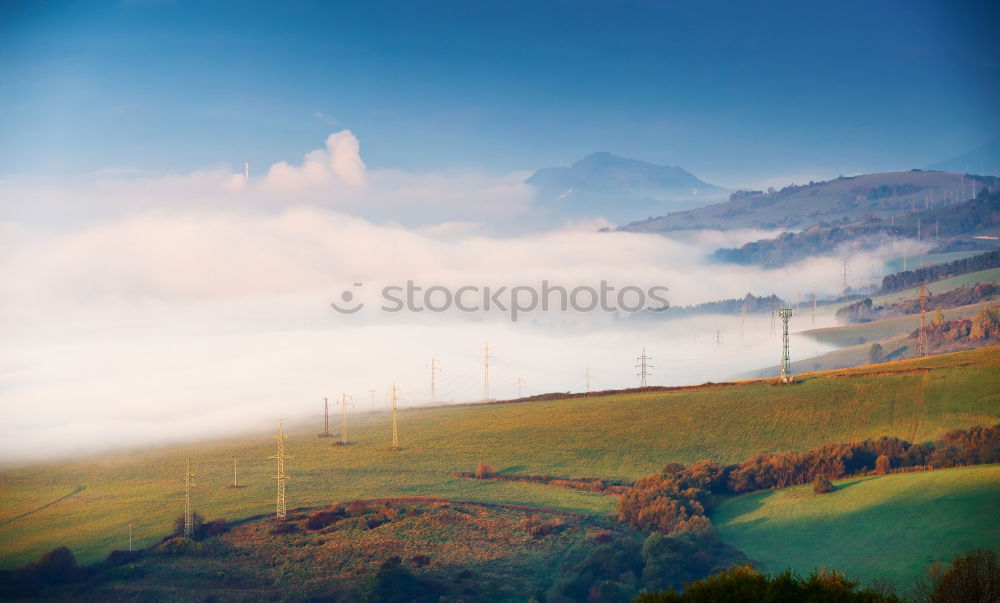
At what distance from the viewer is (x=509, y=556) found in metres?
77.0

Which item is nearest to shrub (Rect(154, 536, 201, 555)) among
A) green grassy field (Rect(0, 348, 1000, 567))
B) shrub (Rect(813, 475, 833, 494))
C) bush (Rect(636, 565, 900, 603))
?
green grassy field (Rect(0, 348, 1000, 567))

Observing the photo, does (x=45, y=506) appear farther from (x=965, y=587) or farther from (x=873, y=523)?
(x=965, y=587)

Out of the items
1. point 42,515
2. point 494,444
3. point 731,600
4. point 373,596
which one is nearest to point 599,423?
point 494,444

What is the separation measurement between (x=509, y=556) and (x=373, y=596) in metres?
12.5

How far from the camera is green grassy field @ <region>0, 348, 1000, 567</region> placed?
91.4m

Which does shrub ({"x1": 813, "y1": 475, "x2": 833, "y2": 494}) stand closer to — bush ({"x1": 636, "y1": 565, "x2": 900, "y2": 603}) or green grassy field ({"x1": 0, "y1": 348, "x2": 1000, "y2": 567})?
green grassy field ({"x1": 0, "y1": 348, "x2": 1000, "y2": 567})

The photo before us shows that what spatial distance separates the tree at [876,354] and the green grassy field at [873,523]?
93370 millimetres

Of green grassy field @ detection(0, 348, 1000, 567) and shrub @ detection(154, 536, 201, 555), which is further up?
green grassy field @ detection(0, 348, 1000, 567)

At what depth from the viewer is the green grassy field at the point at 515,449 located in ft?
300

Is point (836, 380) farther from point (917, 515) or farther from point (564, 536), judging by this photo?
point (564, 536)

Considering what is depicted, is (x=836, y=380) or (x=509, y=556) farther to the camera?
(x=836, y=380)

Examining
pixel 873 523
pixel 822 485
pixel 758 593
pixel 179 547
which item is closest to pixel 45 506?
pixel 179 547

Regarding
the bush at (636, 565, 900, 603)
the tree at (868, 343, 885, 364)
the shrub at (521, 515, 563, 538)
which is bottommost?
the shrub at (521, 515, 563, 538)

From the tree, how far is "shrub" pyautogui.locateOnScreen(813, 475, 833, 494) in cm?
9577
